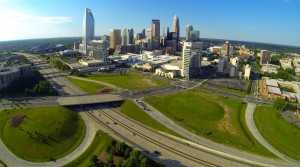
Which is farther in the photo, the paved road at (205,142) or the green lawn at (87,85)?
the green lawn at (87,85)

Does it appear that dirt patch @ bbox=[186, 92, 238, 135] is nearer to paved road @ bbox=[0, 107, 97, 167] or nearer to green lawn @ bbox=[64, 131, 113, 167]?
green lawn @ bbox=[64, 131, 113, 167]

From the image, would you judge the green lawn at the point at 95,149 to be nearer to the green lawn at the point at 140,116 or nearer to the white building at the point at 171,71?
the green lawn at the point at 140,116

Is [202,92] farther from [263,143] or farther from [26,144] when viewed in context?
[26,144]

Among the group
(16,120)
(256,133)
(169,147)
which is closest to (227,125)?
(256,133)

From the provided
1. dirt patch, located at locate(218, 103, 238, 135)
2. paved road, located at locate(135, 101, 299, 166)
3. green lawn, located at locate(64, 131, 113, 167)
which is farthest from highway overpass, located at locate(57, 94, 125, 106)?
dirt patch, located at locate(218, 103, 238, 135)

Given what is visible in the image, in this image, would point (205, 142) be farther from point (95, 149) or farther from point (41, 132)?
point (41, 132)

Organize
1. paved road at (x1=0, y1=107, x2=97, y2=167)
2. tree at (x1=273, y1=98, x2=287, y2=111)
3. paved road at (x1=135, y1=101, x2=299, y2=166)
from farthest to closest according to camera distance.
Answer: tree at (x1=273, y1=98, x2=287, y2=111)
paved road at (x1=135, y1=101, x2=299, y2=166)
paved road at (x1=0, y1=107, x2=97, y2=167)

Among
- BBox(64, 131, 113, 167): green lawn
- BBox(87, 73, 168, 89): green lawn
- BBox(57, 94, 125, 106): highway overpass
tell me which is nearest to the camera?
BBox(64, 131, 113, 167): green lawn

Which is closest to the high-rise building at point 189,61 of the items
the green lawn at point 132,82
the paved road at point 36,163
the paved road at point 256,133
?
the green lawn at point 132,82
